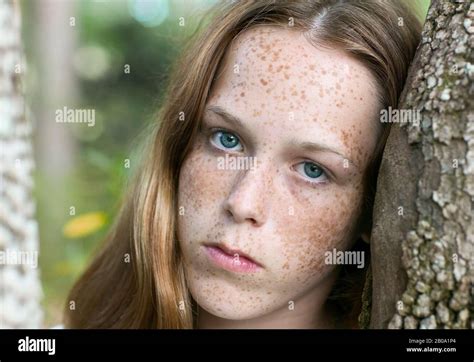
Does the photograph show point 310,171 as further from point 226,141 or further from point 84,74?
point 84,74

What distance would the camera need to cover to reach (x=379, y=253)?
1536mm

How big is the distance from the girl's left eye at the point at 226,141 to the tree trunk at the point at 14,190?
0.69 metres

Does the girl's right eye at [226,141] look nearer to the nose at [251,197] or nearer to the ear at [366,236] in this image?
the nose at [251,197]

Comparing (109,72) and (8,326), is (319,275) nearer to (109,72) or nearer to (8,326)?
(8,326)

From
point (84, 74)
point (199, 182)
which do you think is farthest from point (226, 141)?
point (84, 74)

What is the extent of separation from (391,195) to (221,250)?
448 millimetres

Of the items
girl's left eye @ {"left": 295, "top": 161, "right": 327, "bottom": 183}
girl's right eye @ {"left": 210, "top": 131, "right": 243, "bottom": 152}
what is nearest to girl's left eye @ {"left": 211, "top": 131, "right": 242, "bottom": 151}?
girl's right eye @ {"left": 210, "top": 131, "right": 243, "bottom": 152}

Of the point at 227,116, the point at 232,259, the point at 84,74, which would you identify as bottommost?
the point at 232,259

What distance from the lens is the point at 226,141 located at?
5.61 feet

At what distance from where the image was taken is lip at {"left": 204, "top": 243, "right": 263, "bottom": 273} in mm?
1624

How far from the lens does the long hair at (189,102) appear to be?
5.56ft

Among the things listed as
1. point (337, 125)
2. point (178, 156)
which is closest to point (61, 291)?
point (178, 156)

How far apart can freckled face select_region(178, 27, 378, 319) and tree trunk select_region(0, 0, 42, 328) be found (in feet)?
2.05

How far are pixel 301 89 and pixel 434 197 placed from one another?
433 mm
